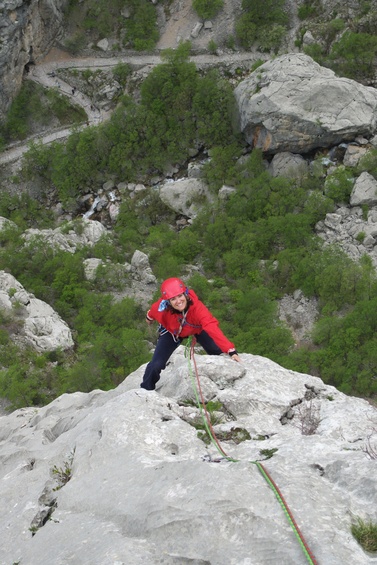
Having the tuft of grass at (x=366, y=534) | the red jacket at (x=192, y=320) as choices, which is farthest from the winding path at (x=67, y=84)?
the tuft of grass at (x=366, y=534)

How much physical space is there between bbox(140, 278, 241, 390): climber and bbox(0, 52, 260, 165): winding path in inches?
1432

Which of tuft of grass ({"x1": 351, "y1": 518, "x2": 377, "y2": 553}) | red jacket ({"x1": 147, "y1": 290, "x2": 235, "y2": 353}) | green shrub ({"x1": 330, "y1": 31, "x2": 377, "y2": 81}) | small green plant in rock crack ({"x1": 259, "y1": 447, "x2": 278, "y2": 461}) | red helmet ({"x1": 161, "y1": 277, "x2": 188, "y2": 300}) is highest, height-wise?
red helmet ({"x1": 161, "y1": 277, "x2": 188, "y2": 300})

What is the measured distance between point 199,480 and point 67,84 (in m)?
→ 43.9

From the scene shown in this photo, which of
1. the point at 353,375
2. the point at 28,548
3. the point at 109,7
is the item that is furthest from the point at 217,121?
the point at 28,548

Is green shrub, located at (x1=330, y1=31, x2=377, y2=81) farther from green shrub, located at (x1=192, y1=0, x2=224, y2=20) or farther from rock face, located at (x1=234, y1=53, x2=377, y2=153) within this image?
green shrub, located at (x1=192, y1=0, x2=224, y2=20)

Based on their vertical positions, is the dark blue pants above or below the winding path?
above

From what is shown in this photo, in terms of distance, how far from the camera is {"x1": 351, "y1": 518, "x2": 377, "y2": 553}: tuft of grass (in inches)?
170

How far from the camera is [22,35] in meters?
39.6

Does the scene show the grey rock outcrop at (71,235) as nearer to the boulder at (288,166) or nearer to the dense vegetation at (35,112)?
the boulder at (288,166)

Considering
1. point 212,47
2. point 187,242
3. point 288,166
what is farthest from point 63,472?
point 212,47

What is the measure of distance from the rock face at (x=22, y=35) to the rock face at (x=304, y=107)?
21.0 meters

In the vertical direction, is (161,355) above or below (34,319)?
above

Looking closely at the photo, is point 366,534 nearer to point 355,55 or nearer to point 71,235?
point 71,235

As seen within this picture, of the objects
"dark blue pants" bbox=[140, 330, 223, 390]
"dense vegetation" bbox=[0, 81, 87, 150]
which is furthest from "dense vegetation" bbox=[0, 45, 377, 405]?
"dark blue pants" bbox=[140, 330, 223, 390]
